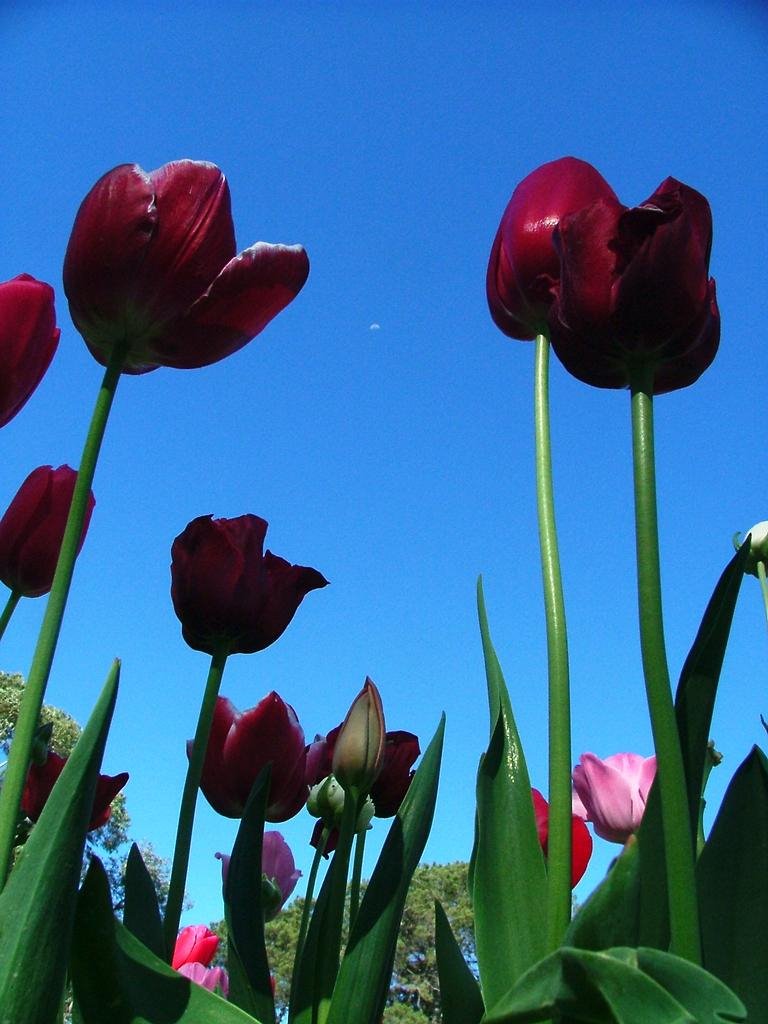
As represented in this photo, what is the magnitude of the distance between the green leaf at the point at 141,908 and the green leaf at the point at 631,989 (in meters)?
0.38

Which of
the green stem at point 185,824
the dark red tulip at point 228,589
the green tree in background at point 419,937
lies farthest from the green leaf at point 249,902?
the green tree in background at point 419,937

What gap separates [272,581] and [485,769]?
1.24ft

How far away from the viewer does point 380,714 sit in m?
0.87

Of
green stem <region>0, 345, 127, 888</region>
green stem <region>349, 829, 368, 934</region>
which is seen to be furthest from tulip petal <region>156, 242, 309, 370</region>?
green stem <region>349, 829, 368, 934</region>

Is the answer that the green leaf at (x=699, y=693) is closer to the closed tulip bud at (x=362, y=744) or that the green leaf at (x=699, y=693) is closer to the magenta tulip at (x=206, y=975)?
the closed tulip bud at (x=362, y=744)

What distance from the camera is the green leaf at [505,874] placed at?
1.75 ft

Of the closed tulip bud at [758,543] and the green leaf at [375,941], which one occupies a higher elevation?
the closed tulip bud at [758,543]

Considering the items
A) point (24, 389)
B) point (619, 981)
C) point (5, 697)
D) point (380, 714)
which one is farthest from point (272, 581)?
point (5, 697)

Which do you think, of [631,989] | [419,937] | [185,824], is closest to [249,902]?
[185,824]

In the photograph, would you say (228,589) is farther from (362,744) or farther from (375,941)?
(375,941)

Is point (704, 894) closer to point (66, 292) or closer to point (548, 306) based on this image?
point (548, 306)

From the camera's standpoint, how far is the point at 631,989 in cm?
36

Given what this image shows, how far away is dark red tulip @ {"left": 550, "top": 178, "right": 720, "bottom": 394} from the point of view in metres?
0.54

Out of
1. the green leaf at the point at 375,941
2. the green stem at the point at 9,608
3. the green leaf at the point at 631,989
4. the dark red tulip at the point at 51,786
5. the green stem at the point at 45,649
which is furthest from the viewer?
the dark red tulip at the point at 51,786
